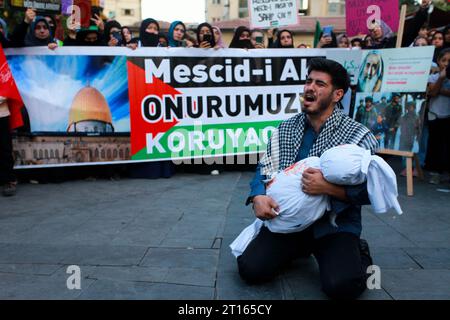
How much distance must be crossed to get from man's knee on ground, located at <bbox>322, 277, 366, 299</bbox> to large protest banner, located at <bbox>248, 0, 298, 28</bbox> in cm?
498

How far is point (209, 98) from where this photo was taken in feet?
20.5

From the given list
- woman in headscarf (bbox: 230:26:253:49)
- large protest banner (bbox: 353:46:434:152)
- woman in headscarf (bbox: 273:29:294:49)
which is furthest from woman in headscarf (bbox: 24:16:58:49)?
large protest banner (bbox: 353:46:434:152)

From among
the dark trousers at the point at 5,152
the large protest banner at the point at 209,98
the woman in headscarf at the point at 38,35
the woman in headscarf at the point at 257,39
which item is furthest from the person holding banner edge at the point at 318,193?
the woman in headscarf at the point at 257,39

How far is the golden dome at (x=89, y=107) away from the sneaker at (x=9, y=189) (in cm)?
106

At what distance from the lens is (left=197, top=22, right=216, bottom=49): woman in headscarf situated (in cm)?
630

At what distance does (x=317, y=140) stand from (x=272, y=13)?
14.5 ft

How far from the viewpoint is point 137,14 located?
199ft

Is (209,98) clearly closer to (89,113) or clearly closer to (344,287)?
(89,113)

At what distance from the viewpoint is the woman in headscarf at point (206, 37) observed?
20.7 feet

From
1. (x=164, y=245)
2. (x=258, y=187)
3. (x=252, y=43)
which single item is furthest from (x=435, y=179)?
(x=164, y=245)

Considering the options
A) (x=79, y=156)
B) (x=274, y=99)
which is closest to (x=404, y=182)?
(x=274, y=99)

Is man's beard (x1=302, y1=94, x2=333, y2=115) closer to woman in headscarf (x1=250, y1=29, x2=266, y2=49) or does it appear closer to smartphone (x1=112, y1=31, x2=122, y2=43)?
woman in headscarf (x1=250, y1=29, x2=266, y2=49)

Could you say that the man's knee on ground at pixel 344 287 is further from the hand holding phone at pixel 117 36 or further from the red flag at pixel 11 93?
the hand holding phone at pixel 117 36

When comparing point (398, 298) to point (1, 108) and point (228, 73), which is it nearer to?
point (228, 73)
